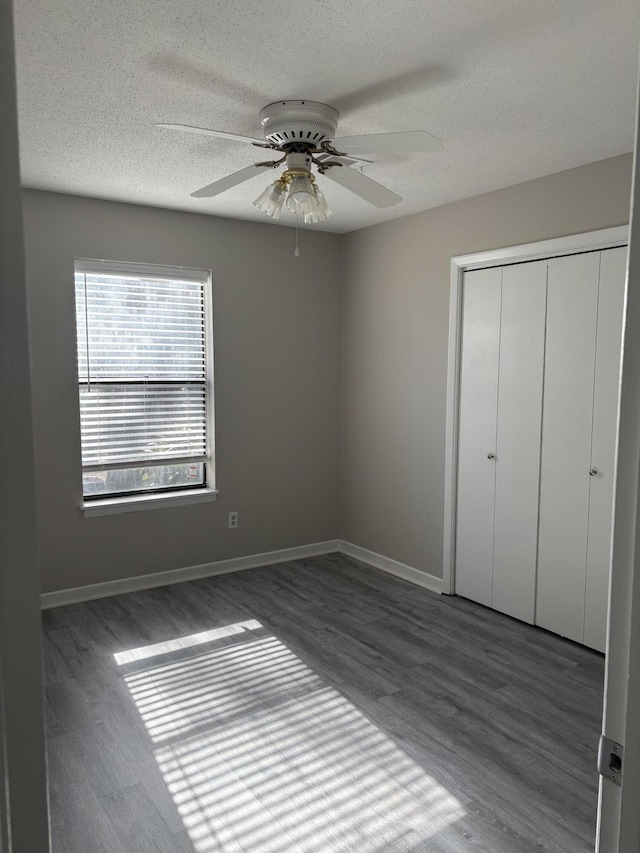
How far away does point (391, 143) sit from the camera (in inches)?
87.9

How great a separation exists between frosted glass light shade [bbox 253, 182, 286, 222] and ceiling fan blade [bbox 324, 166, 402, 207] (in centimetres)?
21

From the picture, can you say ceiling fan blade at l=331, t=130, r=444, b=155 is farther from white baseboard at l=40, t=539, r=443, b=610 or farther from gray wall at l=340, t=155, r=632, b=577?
white baseboard at l=40, t=539, r=443, b=610

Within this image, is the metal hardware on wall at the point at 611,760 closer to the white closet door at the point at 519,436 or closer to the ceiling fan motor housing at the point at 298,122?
the ceiling fan motor housing at the point at 298,122

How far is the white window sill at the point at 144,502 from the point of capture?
13.2 ft

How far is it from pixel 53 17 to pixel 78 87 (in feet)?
1.55

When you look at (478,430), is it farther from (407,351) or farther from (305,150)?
(305,150)

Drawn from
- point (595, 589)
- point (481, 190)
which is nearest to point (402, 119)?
point (481, 190)

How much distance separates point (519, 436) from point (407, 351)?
42.8 inches

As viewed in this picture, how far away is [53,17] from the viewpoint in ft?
6.04

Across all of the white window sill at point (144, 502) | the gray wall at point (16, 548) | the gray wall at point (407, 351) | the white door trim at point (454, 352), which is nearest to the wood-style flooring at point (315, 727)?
the white door trim at point (454, 352)

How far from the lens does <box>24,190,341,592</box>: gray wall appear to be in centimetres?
382

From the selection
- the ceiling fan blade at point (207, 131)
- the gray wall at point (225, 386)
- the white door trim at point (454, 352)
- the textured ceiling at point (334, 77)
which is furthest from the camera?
the gray wall at point (225, 386)

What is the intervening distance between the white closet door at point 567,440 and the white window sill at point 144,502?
231 cm

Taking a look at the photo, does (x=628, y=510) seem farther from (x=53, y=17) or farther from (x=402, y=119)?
(x=402, y=119)
